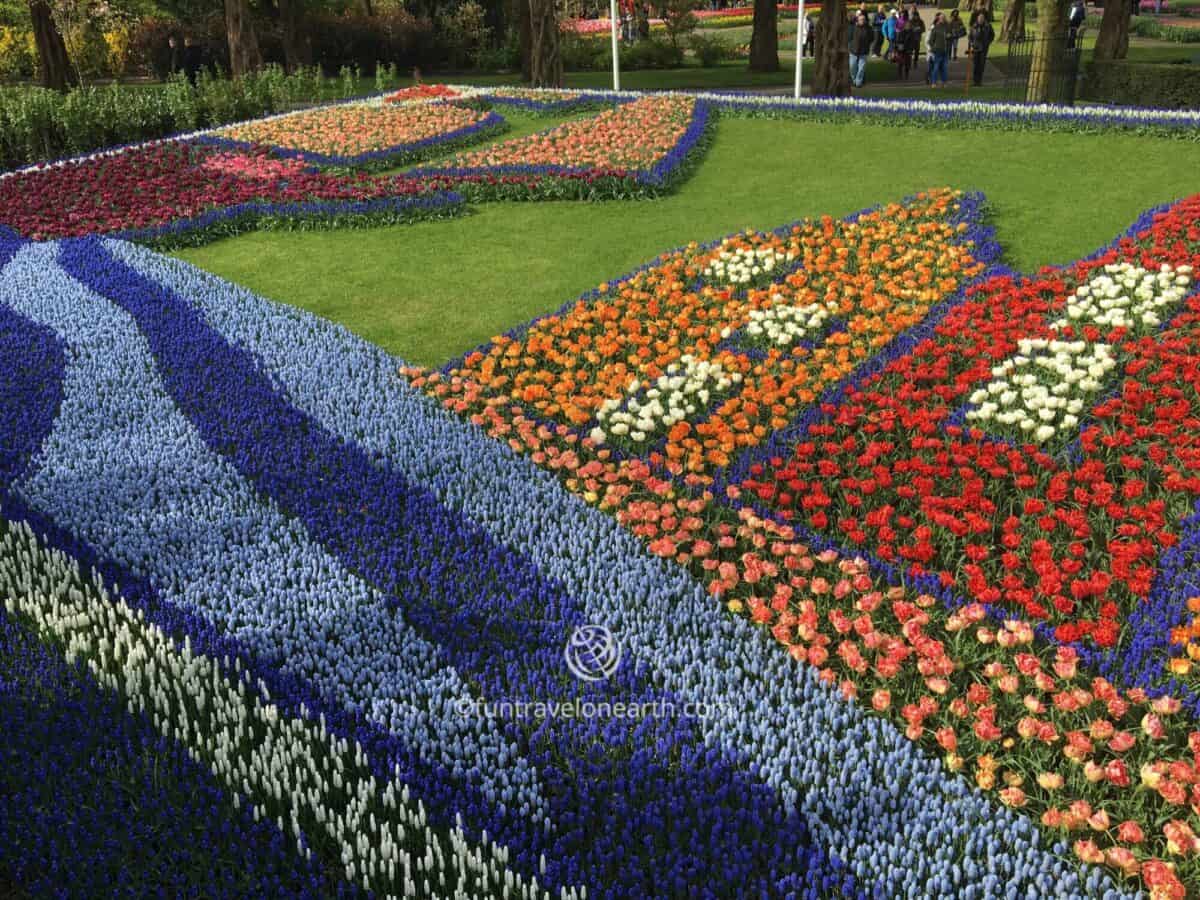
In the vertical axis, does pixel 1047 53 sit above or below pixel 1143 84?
above

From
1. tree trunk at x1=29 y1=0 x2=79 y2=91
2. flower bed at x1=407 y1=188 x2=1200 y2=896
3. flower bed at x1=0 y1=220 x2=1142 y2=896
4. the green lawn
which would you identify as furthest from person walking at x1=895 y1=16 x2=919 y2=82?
flower bed at x1=0 y1=220 x2=1142 y2=896

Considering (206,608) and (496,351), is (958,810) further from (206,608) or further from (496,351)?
(496,351)

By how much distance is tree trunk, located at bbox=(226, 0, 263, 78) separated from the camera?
2200cm

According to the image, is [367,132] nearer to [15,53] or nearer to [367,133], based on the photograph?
[367,133]

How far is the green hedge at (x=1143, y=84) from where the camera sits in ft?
59.3

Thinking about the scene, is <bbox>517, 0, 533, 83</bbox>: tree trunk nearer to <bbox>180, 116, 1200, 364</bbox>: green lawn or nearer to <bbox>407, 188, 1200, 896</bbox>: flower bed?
<bbox>180, 116, 1200, 364</bbox>: green lawn

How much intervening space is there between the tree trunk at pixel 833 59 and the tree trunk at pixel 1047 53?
3.54 meters

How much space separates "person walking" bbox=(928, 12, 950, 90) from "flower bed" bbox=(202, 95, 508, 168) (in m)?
11.9

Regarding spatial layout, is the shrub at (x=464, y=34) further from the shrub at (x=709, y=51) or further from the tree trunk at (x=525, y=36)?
the shrub at (x=709, y=51)

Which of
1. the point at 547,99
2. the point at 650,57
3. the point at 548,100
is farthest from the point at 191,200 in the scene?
the point at 650,57

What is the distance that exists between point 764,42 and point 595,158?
18222 millimetres

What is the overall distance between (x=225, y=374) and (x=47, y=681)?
3651mm

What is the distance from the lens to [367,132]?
57.0ft

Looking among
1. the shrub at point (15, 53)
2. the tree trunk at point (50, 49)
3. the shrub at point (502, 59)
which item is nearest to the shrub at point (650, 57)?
the shrub at point (502, 59)
